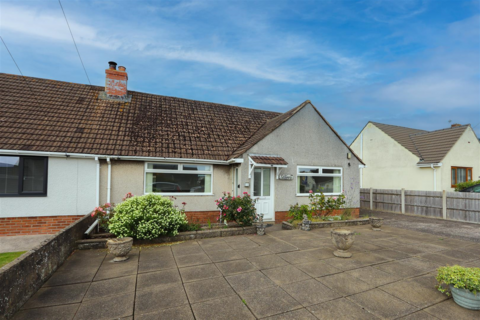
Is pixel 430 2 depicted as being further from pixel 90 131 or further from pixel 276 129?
pixel 90 131

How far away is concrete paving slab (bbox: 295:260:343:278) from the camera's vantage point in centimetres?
462

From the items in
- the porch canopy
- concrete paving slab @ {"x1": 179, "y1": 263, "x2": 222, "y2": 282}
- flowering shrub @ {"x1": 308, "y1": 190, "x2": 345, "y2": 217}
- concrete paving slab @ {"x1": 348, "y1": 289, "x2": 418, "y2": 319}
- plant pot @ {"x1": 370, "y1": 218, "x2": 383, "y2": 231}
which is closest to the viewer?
concrete paving slab @ {"x1": 348, "y1": 289, "x2": 418, "y2": 319}

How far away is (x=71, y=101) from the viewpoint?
1033 centimetres

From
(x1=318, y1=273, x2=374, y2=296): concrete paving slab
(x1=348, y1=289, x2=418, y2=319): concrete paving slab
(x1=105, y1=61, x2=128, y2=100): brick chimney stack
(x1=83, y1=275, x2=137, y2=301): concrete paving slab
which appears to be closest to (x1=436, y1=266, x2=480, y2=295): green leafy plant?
(x1=348, y1=289, x2=418, y2=319): concrete paving slab

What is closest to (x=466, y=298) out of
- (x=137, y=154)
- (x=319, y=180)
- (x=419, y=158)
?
(x=319, y=180)

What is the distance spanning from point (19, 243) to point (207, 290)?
23.0 feet

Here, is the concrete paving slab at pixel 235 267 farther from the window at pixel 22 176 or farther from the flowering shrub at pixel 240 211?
the window at pixel 22 176

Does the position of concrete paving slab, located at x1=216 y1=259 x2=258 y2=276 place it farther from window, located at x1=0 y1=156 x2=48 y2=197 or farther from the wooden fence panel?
the wooden fence panel

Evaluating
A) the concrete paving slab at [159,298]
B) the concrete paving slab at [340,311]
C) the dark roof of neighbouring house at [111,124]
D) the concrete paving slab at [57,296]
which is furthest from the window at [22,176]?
the concrete paving slab at [340,311]

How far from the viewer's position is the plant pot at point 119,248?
507 centimetres

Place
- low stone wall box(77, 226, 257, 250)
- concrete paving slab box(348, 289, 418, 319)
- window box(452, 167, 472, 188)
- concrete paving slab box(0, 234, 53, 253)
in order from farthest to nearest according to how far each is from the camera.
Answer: window box(452, 167, 472, 188) → concrete paving slab box(0, 234, 53, 253) → low stone wall box(77, 226, 257, 250) → concrete paving slab box(348, 289, 418, 319)

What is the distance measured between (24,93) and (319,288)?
13801 mm

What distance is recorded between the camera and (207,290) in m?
3.88

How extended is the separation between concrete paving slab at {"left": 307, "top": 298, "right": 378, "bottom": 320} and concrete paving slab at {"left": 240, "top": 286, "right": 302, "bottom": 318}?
0.30 meters
